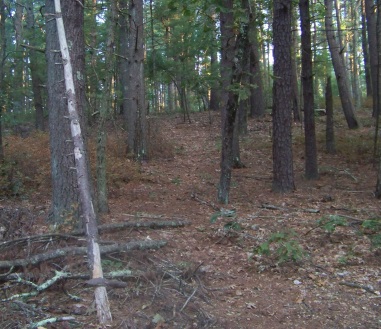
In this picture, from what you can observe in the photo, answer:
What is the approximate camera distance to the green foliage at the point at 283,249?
652cm

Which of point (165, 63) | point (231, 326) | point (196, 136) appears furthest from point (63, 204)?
point (165, 63)

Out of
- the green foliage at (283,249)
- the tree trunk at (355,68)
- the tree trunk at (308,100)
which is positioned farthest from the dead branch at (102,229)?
the tree trunk at (355,68)

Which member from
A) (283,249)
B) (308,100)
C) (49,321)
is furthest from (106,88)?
(308,100)

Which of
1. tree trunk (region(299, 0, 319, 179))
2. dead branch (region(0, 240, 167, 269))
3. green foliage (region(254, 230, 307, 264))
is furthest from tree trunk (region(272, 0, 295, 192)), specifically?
dead branch (region(0, 240, 167, 269))

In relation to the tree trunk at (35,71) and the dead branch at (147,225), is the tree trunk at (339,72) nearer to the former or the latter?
the tree trunk at (35,71)

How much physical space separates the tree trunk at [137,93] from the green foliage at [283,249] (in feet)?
27.8

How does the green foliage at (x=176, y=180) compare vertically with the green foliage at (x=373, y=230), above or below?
above

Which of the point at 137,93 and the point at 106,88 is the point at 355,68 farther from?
the point at 106,88

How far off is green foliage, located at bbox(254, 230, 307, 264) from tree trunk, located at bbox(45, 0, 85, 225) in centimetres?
297

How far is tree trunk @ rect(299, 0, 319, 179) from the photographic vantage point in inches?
478

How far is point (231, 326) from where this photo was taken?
16.4ft

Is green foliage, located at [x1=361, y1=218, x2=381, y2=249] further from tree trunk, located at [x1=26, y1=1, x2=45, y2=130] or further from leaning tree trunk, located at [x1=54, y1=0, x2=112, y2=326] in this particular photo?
tree trunk, located at [x1=26, y1=1, x2=45, y2=130]

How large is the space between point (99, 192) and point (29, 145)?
6115mm

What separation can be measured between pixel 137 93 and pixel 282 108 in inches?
230
